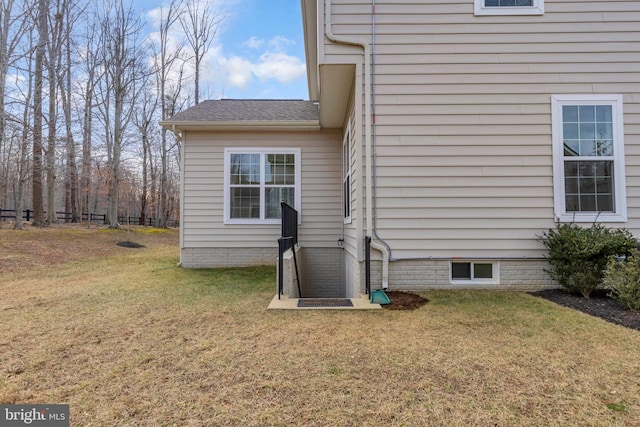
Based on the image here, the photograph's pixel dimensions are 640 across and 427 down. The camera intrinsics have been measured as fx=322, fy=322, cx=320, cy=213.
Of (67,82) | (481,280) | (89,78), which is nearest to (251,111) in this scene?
(481,280)

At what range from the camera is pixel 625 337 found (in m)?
2.73

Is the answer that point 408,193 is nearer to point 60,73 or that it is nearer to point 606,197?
point 606,197

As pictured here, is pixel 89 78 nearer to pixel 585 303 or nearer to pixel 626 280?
pixel 585 303

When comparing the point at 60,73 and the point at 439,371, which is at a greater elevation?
the point at 60,73

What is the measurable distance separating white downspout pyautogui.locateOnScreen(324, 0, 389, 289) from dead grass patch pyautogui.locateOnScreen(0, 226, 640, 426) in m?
0.84

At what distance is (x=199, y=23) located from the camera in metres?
19.8

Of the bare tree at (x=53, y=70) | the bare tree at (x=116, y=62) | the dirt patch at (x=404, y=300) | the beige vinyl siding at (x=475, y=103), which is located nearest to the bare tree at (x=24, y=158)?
the bare tree at (x=53, y=70)

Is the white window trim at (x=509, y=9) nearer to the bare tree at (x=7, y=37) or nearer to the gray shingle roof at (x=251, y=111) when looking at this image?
the gray shingle roof at (x=251, y=111)

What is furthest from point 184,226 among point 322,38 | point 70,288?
point 322,38

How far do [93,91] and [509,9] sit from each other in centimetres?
1933

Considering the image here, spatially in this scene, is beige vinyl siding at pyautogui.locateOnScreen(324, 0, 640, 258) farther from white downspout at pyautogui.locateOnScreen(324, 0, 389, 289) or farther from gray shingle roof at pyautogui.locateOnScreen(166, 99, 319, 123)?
gray shingle roof at pyautogui.locateOnScreen(166, 99, 319, 123)

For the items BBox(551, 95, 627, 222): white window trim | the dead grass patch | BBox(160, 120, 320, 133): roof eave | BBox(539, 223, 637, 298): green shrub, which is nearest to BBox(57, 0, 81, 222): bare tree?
BBox(160, 120, 320, 133): roof eave

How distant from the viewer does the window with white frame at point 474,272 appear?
4.35 meters

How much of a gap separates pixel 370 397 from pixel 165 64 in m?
23.0
